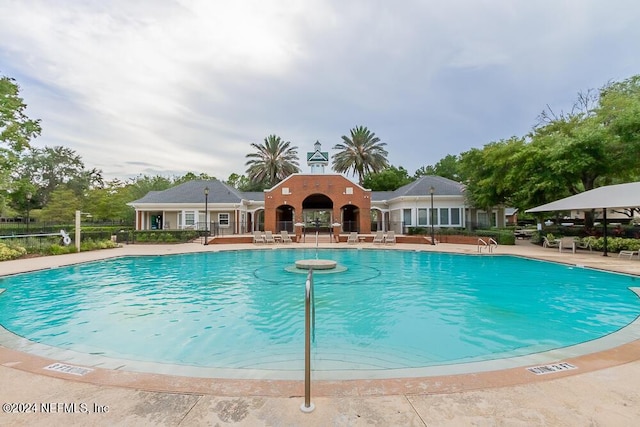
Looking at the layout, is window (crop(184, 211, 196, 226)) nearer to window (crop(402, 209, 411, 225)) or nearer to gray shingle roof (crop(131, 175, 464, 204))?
gray shingle roof (crop(131, 175, 464, 204))

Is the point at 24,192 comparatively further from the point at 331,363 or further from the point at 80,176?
the point at 80,176

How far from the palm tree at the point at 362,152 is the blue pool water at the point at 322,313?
35868 millimetres

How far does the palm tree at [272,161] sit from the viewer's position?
49.6 metres

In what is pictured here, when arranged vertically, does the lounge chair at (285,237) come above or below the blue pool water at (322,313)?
above

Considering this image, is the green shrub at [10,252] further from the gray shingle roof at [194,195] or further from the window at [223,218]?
the window at [223,218]

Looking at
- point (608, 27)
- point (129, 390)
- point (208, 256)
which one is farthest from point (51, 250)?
point (608, 27)

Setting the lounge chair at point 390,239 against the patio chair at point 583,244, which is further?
the lounge chair at point 390,239

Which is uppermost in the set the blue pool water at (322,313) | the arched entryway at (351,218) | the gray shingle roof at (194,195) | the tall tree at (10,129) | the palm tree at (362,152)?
the palm tree at (362,152)

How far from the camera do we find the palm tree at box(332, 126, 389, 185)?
48469 millimetres

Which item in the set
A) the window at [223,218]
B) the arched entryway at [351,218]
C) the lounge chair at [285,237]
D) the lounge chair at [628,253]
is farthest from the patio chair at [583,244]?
the window at [223,218]

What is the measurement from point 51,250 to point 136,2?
14.3 m

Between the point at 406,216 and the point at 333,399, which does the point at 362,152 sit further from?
the point at 333,399

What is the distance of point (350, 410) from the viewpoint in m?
2.99

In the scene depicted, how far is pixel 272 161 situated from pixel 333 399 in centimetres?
4806
